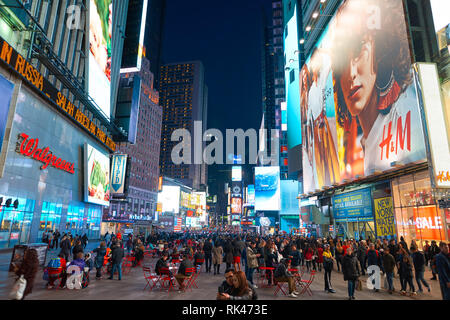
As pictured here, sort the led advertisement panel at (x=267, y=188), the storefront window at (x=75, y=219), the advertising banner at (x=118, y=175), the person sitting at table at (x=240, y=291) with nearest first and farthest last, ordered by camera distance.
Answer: the person sitting at table at (x=240, y=291) < the storefront window at (x=75, y=219) < the advertising banner at (x=118, y=175) < the led advertisement panel at (x=267, y=188)

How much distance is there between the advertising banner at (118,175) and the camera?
1601 inches

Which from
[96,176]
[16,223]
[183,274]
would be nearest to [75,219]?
[96,176]

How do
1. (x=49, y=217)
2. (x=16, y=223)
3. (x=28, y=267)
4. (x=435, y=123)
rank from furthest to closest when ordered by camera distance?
(x=49, y=217) → (x=16, y=223) → (x=435, y=123) → (x=28, y=267)

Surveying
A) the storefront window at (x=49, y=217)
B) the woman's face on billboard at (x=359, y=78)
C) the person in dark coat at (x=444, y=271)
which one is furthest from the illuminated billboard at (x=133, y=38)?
the person in dark coat at (x=444, y=271)

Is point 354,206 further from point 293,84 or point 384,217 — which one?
point 293,84

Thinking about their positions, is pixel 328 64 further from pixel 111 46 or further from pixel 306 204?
pixel 111 46

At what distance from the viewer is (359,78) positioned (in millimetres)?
22422

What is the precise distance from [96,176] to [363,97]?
103 ft

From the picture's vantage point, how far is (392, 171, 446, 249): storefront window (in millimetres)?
16219

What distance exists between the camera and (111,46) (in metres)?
39.0

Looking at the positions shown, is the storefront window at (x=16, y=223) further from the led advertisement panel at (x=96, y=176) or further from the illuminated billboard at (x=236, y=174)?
the illuminated billboard at (x=236, y=174)

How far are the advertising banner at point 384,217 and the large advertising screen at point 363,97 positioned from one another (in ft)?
9.11
